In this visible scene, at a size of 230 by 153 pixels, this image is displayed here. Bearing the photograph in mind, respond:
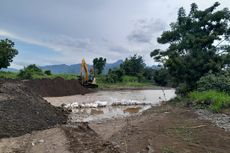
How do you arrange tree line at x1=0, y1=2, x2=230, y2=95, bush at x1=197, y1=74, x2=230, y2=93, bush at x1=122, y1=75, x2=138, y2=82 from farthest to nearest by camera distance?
bush at x1=122, y1=75, x2=138, y2=82, tree line at x1=0, y1=2, x2=230, y2=95, bush at x1=197, y1=74, x2=230, y2=93

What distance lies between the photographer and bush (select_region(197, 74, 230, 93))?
1149 cm

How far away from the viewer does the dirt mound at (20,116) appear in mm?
6904

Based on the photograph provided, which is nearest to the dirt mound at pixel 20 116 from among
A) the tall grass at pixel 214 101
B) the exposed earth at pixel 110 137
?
the exposed earth at pixel 110 137

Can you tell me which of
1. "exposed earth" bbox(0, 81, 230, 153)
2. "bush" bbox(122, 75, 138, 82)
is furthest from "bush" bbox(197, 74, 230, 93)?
"bush" bbox(122, 75, 138, 82)

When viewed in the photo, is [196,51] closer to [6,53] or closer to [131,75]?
[6,53]

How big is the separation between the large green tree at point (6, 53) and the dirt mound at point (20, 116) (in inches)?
602

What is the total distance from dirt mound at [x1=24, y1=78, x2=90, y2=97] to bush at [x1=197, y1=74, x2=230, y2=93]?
41.6ft

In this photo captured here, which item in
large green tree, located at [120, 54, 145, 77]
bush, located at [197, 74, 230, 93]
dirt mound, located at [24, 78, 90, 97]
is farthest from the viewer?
large green tree, located at [120, 54, 145, 77]

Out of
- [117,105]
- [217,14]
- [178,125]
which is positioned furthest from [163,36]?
[178,125]

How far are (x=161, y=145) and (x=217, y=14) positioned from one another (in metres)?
13.2

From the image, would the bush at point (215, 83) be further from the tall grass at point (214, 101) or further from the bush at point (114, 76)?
the bush at point (114, 76)

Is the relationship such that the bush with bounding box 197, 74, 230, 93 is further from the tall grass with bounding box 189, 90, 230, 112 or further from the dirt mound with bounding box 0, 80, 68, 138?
the dirt mound with bounding box 0, 80, 68, 138

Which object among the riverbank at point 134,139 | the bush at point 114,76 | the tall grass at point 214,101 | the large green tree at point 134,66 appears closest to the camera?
the riverbank at point 134,139

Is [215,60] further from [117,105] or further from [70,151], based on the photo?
[70,151]
